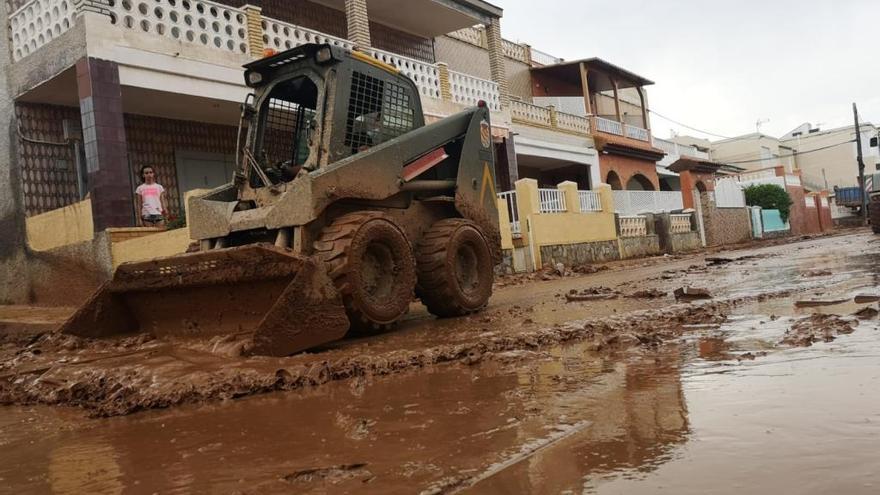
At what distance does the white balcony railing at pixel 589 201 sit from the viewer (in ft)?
50.9

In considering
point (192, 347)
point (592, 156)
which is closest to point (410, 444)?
point (192, 347)

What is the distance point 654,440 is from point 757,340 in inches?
70.3

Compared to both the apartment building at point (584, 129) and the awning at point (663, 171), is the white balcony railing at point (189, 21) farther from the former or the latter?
the awning at point (663, 171)

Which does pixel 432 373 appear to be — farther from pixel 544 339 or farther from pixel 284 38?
pixel 284 38

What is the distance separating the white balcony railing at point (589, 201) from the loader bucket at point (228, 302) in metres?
12.1

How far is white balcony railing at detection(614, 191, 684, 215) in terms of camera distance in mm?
19203

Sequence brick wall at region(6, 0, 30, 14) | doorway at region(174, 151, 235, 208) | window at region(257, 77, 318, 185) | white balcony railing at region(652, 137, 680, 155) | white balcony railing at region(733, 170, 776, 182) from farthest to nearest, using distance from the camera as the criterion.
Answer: white balcony railing at region(733, 170, 776, 182) → white balcony railing at region(652, 137, 680, 155) → doorway at region(174, 151, 235, 208) → brick wall at region(6, 0, 30, 14) → window at region(257, 77, 318, 185)

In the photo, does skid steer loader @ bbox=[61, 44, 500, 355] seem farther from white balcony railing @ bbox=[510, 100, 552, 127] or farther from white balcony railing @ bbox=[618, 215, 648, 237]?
white balcony railing @ bbox=[510, 100, 552, 127]

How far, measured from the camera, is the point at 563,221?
14.2 meters

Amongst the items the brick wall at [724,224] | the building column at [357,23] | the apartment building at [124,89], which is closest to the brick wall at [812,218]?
the brick wall at [724,224]

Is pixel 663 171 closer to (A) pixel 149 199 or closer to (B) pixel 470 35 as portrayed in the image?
(B) pixel 470 35

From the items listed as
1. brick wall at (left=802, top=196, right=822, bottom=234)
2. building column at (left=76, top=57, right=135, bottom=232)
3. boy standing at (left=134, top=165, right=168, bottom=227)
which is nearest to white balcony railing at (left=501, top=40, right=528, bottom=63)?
boy standing at (left=134, top=165, right=168, bottom=227)

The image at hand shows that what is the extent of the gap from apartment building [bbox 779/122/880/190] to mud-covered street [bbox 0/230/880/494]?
54.8 m

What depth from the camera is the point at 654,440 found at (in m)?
1.77
